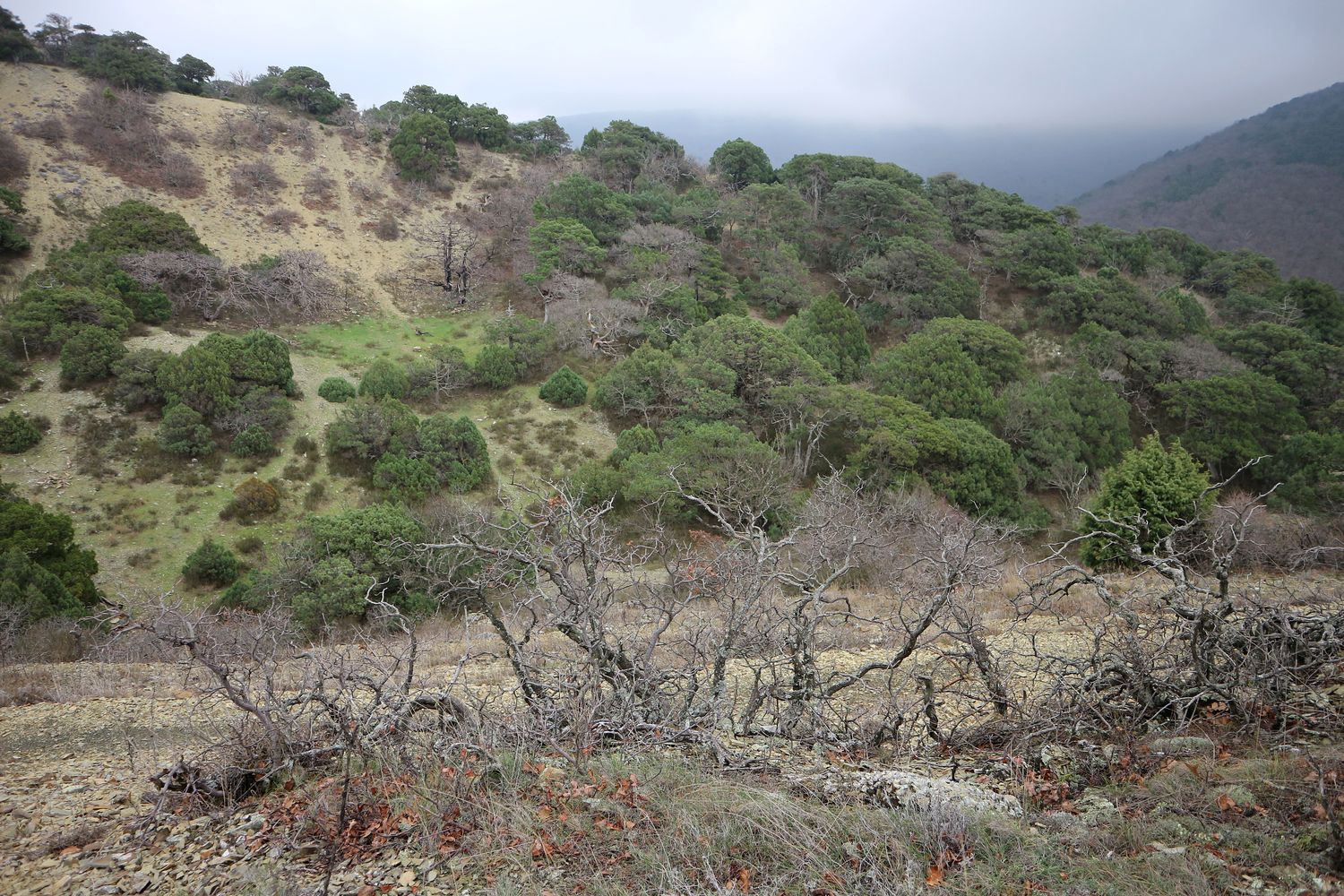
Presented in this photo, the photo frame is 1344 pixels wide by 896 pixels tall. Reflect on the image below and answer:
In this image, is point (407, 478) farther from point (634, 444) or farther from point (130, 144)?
point (130, 144)

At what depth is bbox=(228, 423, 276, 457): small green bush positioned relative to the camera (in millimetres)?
14656

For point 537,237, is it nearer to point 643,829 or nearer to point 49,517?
point 49,517

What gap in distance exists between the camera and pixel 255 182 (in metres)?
26.3

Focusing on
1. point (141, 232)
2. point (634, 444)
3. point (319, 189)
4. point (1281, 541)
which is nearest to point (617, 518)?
point (634, 444)

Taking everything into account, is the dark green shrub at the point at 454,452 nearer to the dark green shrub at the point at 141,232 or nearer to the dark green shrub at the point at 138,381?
the dark green shrub at the point at 138,381

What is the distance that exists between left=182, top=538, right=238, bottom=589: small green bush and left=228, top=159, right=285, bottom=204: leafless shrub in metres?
19.6

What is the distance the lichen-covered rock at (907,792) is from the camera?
2908mm

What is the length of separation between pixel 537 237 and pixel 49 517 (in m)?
15.9

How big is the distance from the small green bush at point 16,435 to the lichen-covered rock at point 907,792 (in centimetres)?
1745

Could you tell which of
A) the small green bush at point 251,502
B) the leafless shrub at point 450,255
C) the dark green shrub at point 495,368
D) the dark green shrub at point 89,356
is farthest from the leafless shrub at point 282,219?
the small green bush at point 251,502

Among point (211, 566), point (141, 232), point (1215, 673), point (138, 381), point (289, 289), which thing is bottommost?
point (211, 566)

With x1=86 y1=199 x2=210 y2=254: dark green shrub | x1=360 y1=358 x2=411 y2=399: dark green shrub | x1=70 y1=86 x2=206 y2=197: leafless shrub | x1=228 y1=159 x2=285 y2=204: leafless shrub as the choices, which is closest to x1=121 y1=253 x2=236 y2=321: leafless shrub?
x1=86 y1=199 x2=210 y2=254: dark green shrub

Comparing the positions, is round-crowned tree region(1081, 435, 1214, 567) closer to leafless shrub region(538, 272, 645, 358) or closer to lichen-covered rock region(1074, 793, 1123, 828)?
lichen-covered rock region(1074, 793, 1123, 828)

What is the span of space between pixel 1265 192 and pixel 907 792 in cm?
6706
